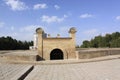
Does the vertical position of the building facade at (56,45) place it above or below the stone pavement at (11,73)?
above

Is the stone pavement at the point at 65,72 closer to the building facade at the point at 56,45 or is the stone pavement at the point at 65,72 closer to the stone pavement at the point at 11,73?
the stone pavement at the point at 11,73

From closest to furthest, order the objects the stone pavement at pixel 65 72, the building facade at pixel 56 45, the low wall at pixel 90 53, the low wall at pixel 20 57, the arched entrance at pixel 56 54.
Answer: the stone pavement at pixel 65 72, the low wall at pixel 20 57, the low wall at pixel 90 53, the building facade at pixel 56 45, the arched entrance at pixel 56 54

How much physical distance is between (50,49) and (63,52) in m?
1.56

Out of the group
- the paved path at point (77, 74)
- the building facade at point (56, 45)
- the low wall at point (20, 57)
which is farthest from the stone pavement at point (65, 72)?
the building facade at point (56, 45)

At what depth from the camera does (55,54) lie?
24125mm

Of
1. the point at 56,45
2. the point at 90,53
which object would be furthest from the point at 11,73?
the point at 90,53

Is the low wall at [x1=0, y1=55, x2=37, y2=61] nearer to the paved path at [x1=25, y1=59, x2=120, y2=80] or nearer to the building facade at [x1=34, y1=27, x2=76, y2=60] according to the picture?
the building facade at [x1=34, y1=27, x2=76, y2=60]

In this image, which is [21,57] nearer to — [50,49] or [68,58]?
[50,49]

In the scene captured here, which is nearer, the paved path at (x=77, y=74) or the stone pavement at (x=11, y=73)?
the stone pavement at (x=11, y=73)

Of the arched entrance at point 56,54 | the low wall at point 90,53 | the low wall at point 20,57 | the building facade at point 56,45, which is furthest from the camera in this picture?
the arched entrance at point 56,54

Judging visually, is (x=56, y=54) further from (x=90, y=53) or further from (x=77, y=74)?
(x=77, y=74)

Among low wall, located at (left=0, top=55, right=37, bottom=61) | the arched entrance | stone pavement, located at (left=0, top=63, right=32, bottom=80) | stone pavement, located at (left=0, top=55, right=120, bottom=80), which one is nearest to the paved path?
stone pavement, located at (left=0, top=55, right=120, bottom=80)

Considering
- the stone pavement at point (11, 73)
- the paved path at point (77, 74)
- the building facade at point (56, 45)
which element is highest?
the building facade at point (56, 45)

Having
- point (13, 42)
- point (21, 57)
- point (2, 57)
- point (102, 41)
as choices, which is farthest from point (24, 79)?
point (102, 41)
